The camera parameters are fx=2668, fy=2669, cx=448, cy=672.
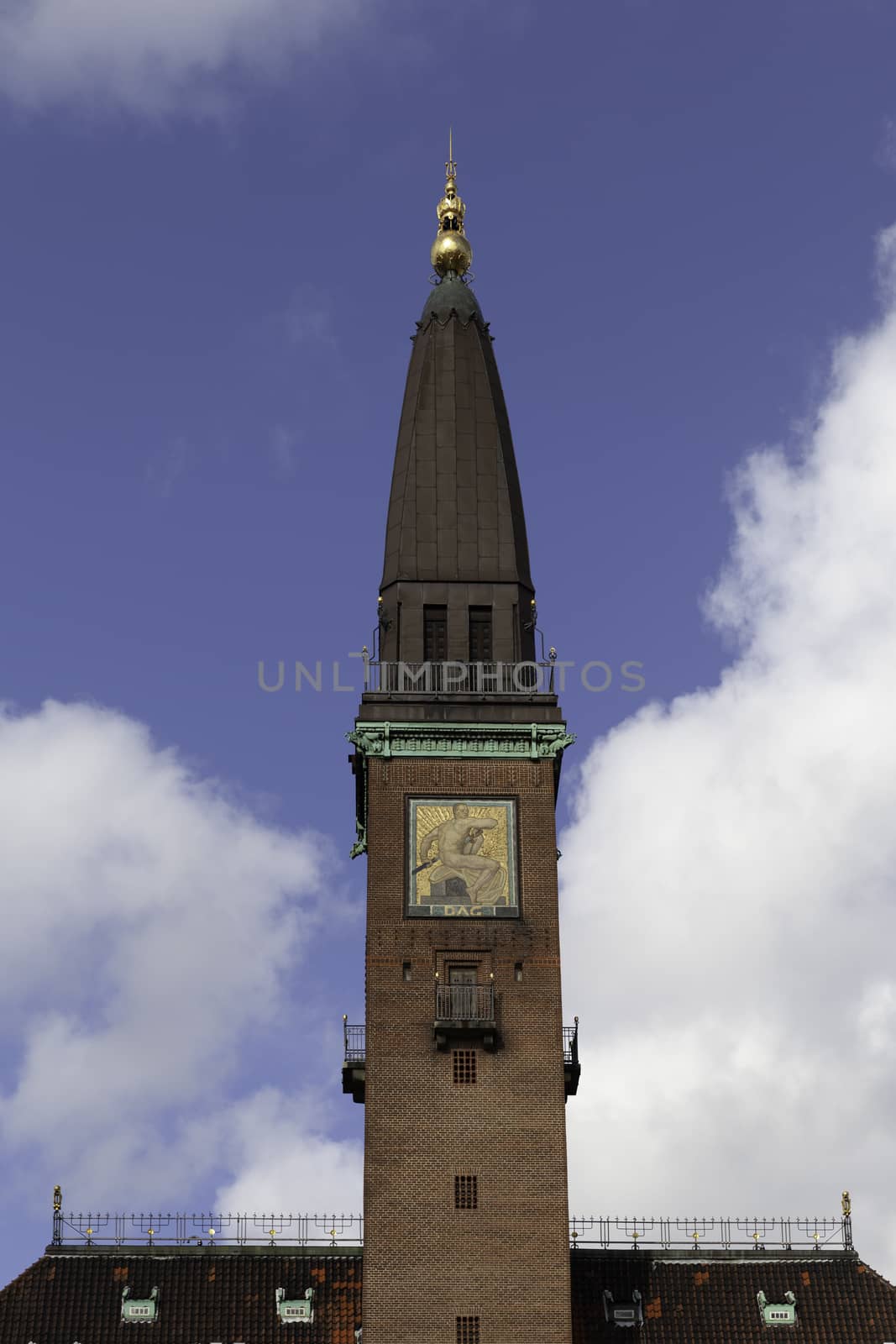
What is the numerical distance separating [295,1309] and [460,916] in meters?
14.3

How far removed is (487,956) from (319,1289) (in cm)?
1338

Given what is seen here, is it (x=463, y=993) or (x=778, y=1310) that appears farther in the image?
(x=778, y=1310)

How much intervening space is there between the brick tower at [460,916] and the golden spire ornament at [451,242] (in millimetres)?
5861

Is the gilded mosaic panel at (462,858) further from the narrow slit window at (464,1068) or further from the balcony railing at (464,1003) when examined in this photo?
the narrow slit window at (464,1068)

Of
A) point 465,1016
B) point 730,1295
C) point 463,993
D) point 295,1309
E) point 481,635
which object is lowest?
point 295,1309

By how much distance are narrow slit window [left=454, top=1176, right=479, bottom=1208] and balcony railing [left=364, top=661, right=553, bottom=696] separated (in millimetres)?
15931

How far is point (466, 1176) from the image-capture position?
79.3m

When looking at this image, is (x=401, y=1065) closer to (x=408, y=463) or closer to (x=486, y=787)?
(x=486, y=787)

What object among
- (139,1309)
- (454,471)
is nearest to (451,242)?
(454,471)

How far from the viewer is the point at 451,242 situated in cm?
9619

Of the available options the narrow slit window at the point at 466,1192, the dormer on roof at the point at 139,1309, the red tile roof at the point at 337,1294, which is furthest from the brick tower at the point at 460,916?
the dormer on roof at the point at 139,1309

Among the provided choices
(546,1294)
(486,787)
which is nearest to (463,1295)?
(546,1294)

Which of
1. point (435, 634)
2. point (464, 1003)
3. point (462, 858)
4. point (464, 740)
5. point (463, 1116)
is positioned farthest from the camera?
point (435, 634)

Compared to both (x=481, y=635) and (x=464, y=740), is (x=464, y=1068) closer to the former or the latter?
(x=464, y=740)
